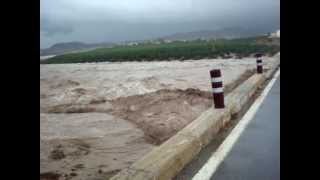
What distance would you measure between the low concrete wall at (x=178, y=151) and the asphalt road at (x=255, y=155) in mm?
469

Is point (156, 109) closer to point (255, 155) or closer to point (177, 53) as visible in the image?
point (255, 155)

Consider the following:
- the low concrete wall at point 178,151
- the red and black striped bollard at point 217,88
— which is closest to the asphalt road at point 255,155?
the low concrete wall at point 178,151

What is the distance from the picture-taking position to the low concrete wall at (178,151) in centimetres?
471

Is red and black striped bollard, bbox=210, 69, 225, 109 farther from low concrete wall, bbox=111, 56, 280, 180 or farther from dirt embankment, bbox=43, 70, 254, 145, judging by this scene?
dirt embankment, bbox=43, 70, 254, 145

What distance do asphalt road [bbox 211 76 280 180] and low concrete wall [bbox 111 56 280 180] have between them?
47cm

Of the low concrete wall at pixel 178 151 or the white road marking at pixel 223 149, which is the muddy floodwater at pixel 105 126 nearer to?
the low concrete wall at pixel 178 151

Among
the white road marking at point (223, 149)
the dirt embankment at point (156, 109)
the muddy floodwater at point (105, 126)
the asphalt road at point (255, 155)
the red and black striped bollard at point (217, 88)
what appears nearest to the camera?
the asphalt road at point (255, 155)

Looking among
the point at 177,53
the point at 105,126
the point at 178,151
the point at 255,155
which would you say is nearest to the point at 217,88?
the point at 105,126

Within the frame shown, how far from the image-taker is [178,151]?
556cm
